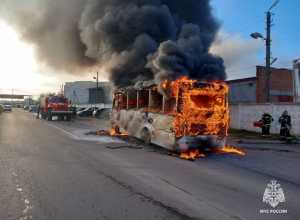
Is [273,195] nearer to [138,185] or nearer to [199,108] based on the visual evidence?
[138,185]

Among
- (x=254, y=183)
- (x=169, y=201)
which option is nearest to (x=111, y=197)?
(x=169, y=201)

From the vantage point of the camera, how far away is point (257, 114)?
14.7 m

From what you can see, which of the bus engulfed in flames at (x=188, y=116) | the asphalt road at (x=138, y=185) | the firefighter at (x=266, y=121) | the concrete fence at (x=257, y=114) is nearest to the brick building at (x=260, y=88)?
the concrete fence at (x=257, y=114)

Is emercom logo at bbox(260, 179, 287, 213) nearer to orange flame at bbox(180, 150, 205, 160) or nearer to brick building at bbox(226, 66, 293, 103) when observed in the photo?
orange flame at bbox(180, 150, 205, 160)

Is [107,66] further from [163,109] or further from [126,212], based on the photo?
[126,212]

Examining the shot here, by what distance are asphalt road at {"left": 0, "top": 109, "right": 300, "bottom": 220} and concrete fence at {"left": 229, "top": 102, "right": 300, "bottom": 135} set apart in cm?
656

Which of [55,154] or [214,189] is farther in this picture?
[55,154]

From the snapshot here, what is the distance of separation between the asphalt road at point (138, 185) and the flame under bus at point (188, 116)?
54 centimetres

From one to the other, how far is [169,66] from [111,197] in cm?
593

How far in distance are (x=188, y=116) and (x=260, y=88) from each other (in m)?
20.3

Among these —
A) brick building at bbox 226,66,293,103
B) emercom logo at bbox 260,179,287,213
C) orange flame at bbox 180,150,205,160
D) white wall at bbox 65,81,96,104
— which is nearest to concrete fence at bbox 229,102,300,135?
orange flame at bbox 180,150,205,160

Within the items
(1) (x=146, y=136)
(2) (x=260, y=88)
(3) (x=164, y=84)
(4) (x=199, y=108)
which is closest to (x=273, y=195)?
(4) (x=199, y=108)

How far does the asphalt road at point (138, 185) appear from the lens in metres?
3.47

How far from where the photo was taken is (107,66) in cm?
1653
